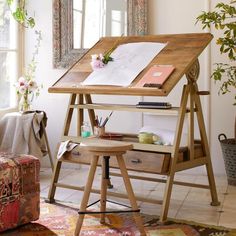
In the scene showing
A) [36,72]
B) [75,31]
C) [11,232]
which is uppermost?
[75,31]

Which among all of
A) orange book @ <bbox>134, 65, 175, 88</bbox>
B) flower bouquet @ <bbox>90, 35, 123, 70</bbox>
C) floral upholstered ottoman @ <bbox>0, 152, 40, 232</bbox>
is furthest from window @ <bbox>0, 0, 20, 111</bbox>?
orange book @ <bbox>134, 65, 175, 88</bbox>

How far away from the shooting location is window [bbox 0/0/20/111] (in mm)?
5328

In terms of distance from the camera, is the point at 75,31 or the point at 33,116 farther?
the point at 75,31

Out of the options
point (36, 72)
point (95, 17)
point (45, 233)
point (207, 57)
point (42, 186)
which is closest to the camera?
point (45, 233)

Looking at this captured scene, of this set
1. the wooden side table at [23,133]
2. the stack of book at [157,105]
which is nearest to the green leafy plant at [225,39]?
the stack of book at [157,105]

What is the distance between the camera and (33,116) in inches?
191

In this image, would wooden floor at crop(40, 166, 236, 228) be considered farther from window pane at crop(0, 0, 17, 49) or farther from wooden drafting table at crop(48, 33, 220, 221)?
window pane at crop(0, 0, 17, 49)

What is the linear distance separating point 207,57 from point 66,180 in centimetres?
188

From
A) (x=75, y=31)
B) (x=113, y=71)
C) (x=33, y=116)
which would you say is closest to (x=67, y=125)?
(x=113, y=71)

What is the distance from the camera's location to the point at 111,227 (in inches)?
132

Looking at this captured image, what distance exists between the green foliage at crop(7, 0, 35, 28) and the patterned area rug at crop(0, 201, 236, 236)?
2.47 m

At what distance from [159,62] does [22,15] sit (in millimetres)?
2173

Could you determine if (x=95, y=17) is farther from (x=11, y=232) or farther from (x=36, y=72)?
(x=11, y=232)

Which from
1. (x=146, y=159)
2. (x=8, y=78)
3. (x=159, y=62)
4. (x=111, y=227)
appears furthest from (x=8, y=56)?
(x=111, y=227)
